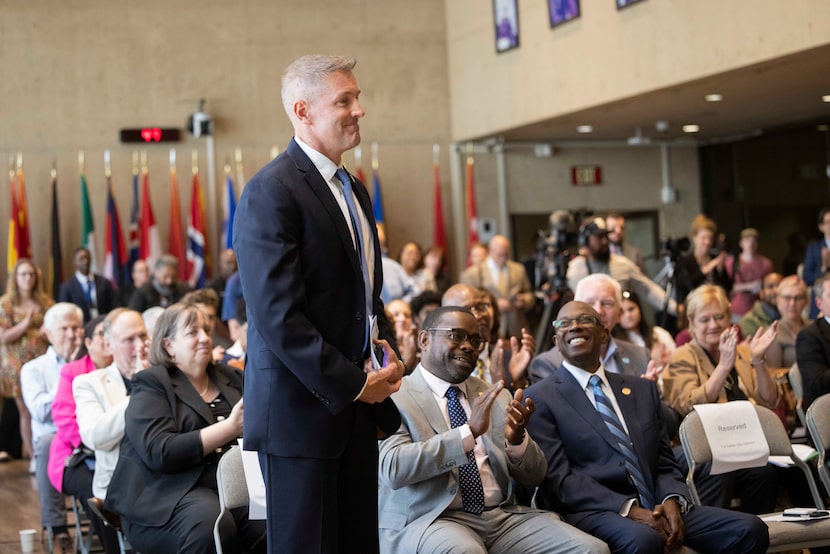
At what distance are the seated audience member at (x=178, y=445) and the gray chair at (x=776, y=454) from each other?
1634mm

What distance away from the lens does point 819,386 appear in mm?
5309

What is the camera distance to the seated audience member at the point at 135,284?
10141 millimetres

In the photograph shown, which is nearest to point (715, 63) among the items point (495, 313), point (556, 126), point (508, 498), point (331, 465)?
point (556, 126)

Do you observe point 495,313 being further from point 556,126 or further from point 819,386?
point 556,126

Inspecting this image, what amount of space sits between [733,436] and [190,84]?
8337 mm

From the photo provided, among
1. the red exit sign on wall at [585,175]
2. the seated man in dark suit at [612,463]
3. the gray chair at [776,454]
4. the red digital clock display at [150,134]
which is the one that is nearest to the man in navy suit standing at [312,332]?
the seated man in dark suit at [612,463]

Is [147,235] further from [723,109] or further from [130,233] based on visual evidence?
[723,109]

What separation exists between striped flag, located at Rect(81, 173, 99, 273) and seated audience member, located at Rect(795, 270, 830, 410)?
7425 millimetres

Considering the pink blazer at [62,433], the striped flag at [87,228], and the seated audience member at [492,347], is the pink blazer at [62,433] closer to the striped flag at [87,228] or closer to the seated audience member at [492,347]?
the seated audience member at [492,347]

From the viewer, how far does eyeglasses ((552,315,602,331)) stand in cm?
413

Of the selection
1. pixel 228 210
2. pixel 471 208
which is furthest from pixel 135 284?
pixel 471 208

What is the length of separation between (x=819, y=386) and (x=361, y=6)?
7.93 metres

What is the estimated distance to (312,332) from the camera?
7.88 feet

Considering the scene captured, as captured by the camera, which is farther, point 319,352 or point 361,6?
point 361,6
